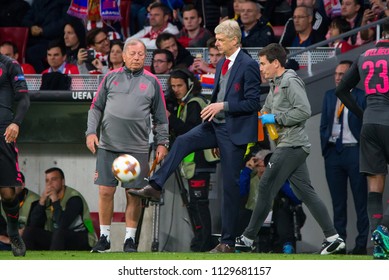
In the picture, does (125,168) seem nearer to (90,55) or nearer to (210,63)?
(210,63)

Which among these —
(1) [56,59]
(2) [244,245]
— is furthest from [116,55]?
(2) [244,245]

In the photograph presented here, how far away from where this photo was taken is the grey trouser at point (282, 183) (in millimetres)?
13359

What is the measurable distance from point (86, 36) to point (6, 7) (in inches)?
86.6

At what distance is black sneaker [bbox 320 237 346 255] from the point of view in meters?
13.6

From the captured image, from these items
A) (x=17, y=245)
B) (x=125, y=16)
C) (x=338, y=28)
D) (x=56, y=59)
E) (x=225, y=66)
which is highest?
(x=125, y=16)

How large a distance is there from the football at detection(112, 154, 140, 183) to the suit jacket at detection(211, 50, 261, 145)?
3.37 feet

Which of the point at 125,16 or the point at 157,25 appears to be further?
the point at 125,16

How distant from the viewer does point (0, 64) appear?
43.3ft

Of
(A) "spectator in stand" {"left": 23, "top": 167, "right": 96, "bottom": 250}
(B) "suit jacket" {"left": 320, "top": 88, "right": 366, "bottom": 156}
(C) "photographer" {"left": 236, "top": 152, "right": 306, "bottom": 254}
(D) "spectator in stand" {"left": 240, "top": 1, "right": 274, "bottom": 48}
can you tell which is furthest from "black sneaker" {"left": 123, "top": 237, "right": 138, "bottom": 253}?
(D) "spectator in stand" {"left": 240, "top": 1, "right": 274, "bottom": 48}

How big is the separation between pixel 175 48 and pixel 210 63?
685 mm

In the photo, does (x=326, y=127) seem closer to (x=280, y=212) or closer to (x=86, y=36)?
(x=280, y=212)

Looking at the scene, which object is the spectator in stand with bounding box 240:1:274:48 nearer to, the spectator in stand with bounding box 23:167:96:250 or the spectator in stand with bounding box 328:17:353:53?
the spectator in stand with bounding box 328:17:353:53

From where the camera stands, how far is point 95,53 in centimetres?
1841
